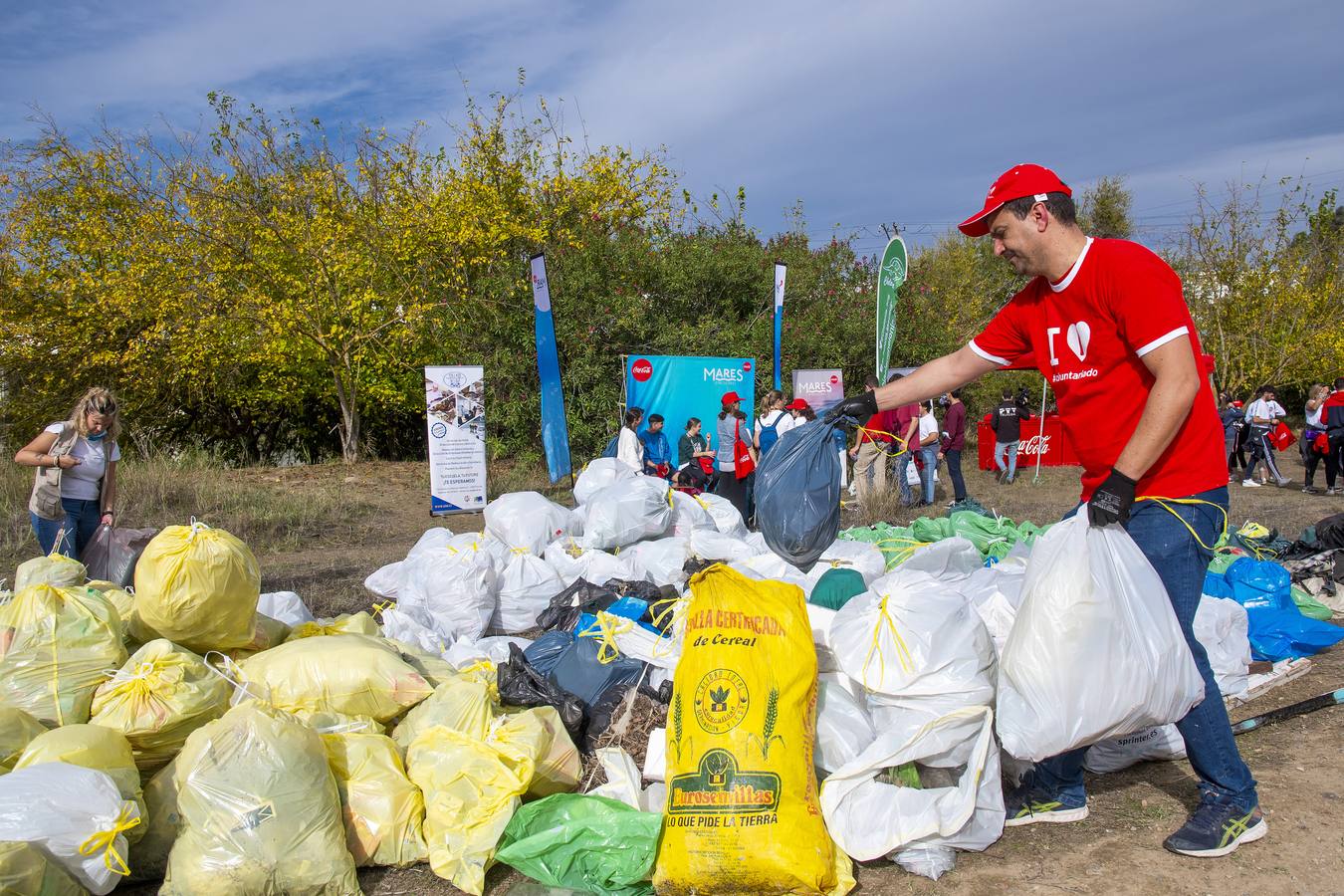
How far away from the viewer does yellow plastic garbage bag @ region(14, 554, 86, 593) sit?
3469 mm

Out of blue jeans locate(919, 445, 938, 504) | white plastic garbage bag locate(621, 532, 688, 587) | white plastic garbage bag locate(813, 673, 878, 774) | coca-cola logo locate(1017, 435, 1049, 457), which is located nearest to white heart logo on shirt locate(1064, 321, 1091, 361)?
white plastic garbage bag locate(813, 673, 878, 774)

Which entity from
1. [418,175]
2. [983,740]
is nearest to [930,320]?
[418,175]

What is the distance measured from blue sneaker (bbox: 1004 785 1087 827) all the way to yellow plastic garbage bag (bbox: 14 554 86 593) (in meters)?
3.46

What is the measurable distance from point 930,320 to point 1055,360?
14.5m

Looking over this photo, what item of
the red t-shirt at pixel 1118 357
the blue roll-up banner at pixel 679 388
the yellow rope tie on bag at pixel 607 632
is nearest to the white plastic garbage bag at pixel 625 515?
the yellow rope tie on bag at pixel 607 632

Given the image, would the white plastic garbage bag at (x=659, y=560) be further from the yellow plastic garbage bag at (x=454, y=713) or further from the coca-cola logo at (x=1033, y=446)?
the coca-cola logo at (x=1033, y=446)

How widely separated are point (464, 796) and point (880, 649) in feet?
4.22

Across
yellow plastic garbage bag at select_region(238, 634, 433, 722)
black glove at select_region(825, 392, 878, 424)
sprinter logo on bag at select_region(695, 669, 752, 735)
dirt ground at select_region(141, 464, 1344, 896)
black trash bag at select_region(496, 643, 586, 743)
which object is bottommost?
dirt ground at select_region(141, 464, 1344, 896)

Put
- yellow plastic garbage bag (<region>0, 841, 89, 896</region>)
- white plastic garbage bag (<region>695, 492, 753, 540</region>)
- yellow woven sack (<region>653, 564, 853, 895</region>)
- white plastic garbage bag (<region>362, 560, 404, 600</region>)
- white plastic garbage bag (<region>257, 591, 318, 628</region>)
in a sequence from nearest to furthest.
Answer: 1. yellow plastic garbage bag (<region>0, 841, 89, 896</region>)
2. yellow woven sack (<region>653, 564, 853, 895</region>)
3. white plastic garbage bag (<region>257, 591, 318, 628</region>)
4. white plastic garbage bag (<region>362, 560, 404, 600</region>)
5. white plastic garbage bag (<region>695, 492, 753, 540</region>)

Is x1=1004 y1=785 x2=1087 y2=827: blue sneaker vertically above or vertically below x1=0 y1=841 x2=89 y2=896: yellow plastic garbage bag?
below

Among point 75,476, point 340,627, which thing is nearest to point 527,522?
point 340,627

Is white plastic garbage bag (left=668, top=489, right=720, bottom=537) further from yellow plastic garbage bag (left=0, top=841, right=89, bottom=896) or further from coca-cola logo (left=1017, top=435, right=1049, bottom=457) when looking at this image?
coca-cola logo (left=1017, top=435, right=1049, bottom=457)

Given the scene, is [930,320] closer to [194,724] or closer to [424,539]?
[424,539]

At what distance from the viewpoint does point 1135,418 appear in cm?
244
